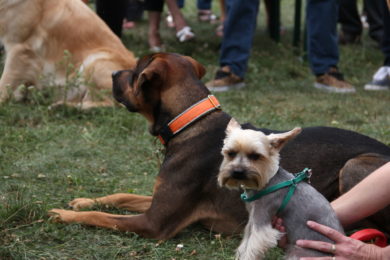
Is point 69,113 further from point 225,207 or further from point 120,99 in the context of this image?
point 225,207

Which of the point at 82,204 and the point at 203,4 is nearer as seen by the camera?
the point at 82,204

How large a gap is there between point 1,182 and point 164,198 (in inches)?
56.5

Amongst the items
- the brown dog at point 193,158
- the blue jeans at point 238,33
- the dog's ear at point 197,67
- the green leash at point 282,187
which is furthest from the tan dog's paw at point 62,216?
the blue jeans at point 238,33

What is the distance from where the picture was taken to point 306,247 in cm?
293

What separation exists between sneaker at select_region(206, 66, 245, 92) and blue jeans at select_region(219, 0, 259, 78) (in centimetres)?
6

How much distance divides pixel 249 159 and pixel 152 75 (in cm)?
111

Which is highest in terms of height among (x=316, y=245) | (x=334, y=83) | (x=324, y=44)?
(x=316, y=245)

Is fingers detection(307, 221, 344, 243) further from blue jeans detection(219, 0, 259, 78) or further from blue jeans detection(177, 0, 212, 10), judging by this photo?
blue jeans detection(177, 0, 212, 10)

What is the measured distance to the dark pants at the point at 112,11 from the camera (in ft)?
26.4

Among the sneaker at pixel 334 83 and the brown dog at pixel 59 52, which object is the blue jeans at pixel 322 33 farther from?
the brown dog at pixel 59 52

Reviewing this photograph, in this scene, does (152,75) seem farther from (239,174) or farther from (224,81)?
(224,81)

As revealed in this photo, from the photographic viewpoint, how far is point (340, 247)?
9.71 ft

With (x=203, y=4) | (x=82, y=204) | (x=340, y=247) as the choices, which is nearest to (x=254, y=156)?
(x=340, y=247)

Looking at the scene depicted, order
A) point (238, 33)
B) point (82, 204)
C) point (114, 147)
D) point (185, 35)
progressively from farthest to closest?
1. point (185, 35)
2. point (238, 33)
3. point (114, 147)
4. point (82, 204)
